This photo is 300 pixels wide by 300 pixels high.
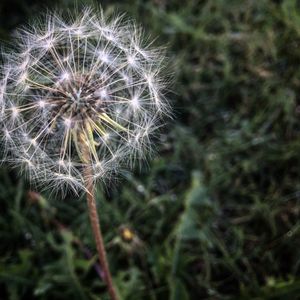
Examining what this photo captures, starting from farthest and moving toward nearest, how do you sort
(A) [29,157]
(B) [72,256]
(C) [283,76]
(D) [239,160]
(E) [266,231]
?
(C) [283,76], (D) [239,160], (E) [266,231], (B) [72,256], (A) [29,157]

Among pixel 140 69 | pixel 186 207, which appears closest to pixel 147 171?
pixel 186 207

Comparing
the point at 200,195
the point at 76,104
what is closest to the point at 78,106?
the point at 76,104

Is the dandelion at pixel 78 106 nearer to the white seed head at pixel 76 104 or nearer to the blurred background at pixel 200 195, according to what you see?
the white seed head at pixel 76 104

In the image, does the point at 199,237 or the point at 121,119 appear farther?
the point at 199,237

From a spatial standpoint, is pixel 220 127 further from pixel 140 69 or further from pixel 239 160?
pixel 140 69

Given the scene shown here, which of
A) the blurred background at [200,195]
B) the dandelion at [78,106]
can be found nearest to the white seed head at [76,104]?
the dandelion at [78,106]

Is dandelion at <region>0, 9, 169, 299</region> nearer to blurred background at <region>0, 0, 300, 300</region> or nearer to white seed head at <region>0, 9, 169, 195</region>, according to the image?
white seed head at <region>0, 9, 169, 195</region>

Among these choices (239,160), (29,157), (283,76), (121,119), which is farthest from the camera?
(283,76)

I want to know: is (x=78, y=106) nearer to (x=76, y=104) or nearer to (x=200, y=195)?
(x=76, y=104)

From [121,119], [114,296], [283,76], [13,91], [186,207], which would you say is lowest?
[114,296]
